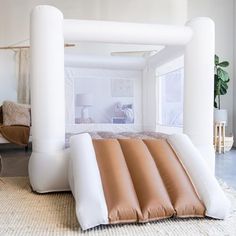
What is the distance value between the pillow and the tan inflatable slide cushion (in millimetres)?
2626

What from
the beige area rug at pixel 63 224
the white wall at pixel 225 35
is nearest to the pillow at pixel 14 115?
the beige area rug at pixel 63 224

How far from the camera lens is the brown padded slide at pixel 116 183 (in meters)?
1.48

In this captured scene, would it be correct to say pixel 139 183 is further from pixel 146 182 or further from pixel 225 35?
pixel 225 35

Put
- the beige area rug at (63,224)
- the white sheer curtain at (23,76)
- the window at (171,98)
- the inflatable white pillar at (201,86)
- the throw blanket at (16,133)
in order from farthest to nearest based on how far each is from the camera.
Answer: the white sheer curtain at (23,76) < the throw blanket at (16,133) < the window at (171,98) < the inflatable white pillar at (201,86) < the beige area rug at (63,224)

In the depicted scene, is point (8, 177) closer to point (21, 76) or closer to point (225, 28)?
point (21, 76)

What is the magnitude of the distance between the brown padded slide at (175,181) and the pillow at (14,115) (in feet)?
9.12

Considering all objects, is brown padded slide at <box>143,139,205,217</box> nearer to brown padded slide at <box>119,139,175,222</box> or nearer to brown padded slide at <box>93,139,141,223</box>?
brown padded slide at <box>119,139,175,222</box>

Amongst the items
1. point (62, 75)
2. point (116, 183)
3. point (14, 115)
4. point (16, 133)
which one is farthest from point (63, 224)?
point (14, 115)

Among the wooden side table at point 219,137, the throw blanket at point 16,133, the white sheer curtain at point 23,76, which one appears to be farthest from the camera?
the white sheer curtain at point 23,76

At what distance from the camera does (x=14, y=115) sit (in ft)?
13.9

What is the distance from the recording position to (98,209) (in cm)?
144

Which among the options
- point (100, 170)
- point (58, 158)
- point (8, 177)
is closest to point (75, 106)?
point (8, 177)

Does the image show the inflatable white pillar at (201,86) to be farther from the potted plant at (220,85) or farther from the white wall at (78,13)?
the white wall at (78,13)

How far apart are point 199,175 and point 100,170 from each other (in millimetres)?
608
